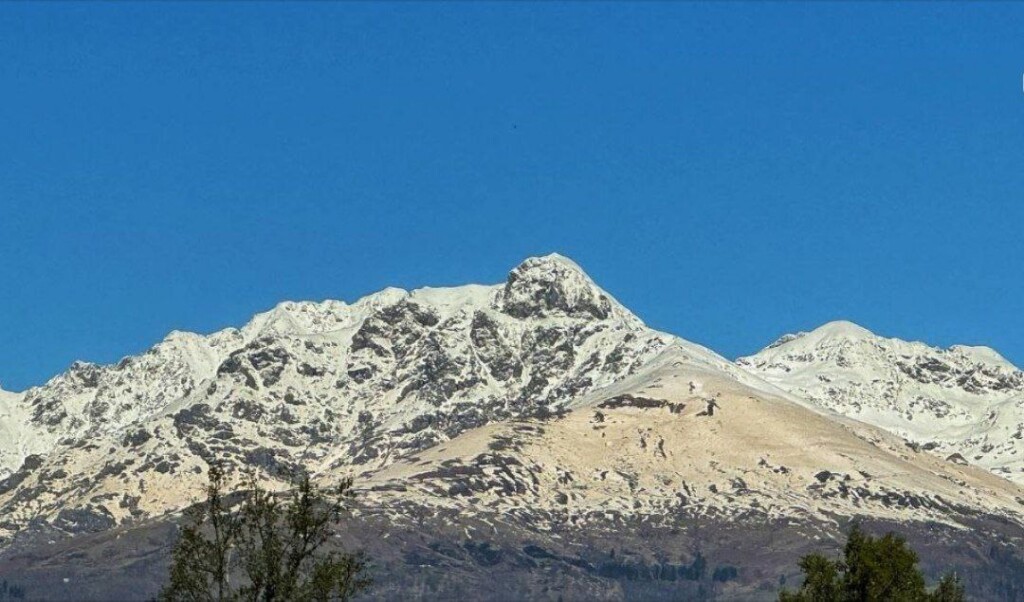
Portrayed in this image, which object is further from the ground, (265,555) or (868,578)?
(868,578)

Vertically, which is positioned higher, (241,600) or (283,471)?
(283,471)

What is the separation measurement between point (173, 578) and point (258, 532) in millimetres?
6941

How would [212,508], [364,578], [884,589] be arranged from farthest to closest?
1. [884,589]
2. [364,578]
3. [212,508]

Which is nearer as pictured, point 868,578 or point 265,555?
point 265,555

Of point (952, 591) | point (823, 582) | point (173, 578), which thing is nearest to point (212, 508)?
point (173, 578)

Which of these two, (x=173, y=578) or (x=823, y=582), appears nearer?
(x=173, y=578)

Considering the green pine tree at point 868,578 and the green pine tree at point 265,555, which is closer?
the green pine tree at point 265,555

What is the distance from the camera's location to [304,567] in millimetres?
135125

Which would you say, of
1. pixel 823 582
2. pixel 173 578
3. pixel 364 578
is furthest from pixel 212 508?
pixel 823 582

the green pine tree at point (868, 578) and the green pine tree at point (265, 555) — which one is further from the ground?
the green pine tree at point (868, 578)

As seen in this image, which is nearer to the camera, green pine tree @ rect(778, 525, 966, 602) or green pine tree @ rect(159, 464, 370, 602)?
green pine tree @ rect(159, 464, 370, 602)

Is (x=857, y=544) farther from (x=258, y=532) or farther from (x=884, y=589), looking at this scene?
(x=258, y=532)

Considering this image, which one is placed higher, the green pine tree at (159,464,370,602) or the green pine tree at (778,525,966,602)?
the green pine tree at (778,525,966,602)

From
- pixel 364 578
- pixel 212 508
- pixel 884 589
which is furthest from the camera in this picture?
pixel 884 589
